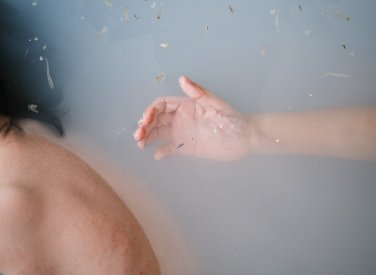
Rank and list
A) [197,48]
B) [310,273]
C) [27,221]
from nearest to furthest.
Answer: [27,221], [310,273], [197,48]

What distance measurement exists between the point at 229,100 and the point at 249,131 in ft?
0.33

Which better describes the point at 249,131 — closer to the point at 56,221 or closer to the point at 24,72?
the point at 56,221

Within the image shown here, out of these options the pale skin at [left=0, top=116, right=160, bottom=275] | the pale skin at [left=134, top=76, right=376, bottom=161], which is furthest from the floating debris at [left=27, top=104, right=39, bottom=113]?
the pale skin at [left=134, top=76, right=376, bottom=161]

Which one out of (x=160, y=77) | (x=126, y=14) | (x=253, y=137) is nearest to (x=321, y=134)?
(x=253, y=137)

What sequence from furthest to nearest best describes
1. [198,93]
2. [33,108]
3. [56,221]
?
[33,108] < [198,93] < [56,221]

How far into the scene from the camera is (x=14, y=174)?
65 centimetres

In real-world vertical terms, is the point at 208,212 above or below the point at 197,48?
below

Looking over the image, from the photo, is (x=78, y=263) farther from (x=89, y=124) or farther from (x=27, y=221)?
(x=89, y=124)

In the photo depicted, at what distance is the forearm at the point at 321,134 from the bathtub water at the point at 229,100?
0.02 meters

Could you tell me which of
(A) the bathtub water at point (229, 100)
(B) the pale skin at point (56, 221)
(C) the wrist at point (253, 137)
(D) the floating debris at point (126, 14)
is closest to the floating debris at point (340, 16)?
(A) the bathtub water at point (229, 100)

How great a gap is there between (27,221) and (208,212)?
0.35 m

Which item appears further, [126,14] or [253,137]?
[126,14]

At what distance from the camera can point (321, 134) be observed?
820 millimetres

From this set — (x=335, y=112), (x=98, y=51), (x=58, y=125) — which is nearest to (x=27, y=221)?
(x=58, y=125)
